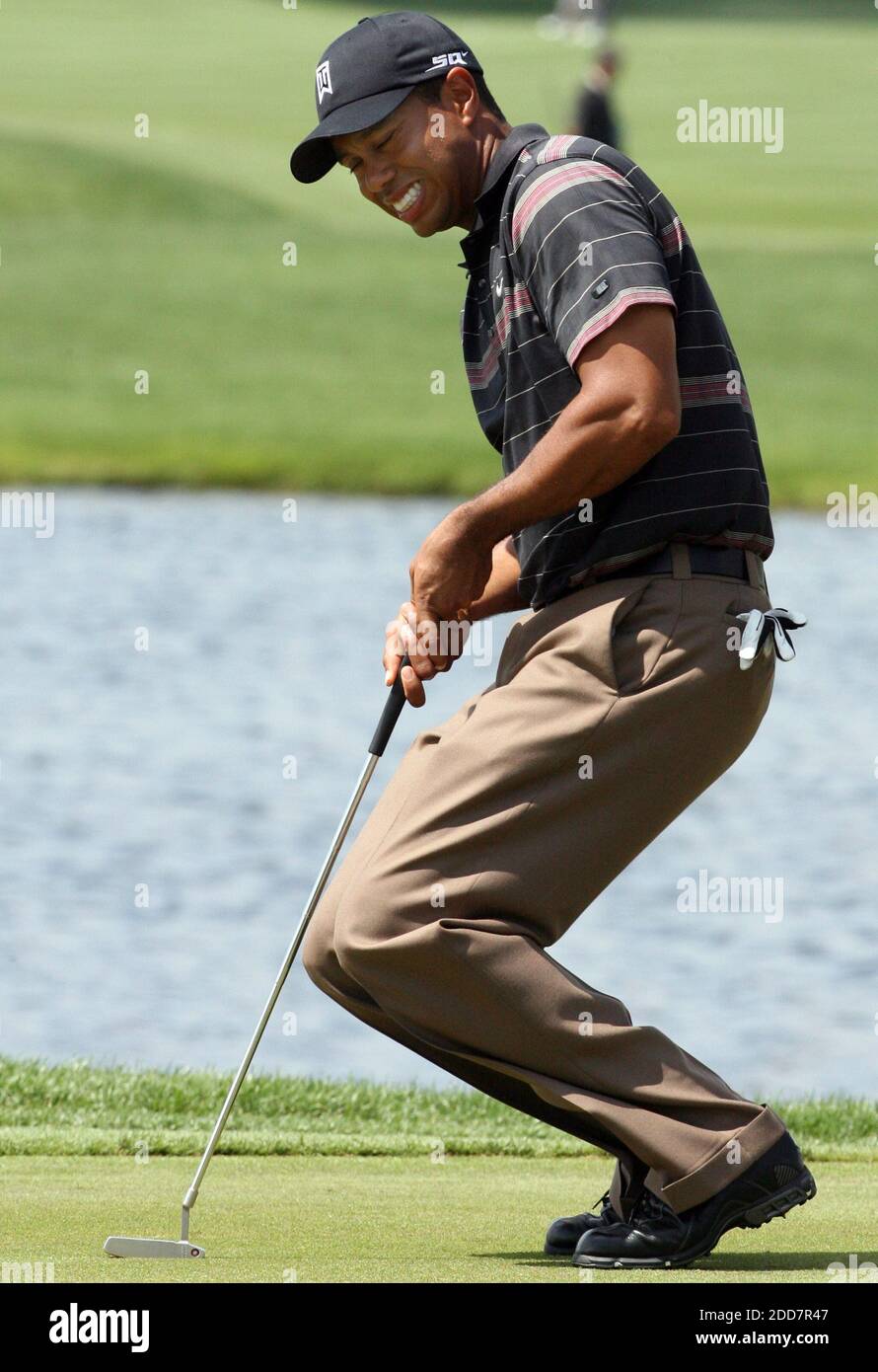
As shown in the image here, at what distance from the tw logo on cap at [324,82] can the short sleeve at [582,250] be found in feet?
1.39

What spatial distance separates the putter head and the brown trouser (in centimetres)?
50

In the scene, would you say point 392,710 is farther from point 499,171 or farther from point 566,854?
point 499,171

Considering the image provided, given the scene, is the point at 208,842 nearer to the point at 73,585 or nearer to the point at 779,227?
the point at 73,585

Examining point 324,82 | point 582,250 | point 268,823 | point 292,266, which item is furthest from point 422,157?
point 292,266

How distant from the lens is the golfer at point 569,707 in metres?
4.15

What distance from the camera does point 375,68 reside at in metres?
4.35

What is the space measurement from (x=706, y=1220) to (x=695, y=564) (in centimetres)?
108

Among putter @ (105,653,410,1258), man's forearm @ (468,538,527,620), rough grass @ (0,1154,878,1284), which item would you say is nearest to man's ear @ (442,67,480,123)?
man's forearm @ (468,538,527,620)

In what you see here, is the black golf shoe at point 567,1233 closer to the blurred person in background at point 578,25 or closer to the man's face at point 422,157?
the man's face at point 422,157

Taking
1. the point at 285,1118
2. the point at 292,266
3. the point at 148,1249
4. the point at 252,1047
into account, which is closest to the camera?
the point at 148,1249

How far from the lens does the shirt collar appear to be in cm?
432

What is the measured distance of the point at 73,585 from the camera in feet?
59.7

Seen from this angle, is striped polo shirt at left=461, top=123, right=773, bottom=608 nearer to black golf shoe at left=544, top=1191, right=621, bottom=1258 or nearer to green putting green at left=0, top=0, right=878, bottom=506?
black golf shoe at left=544, top=1191, right=621, bottom=1258

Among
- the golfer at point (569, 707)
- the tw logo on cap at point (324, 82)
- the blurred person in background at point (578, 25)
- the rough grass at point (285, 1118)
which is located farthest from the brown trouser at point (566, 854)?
the blurred person in background at point (578, 25)
